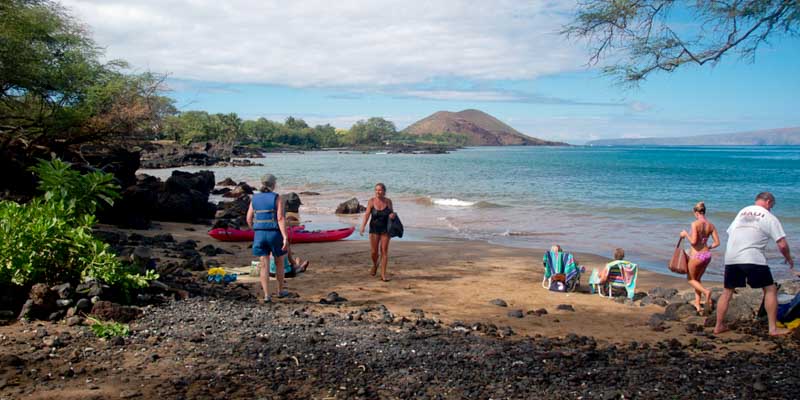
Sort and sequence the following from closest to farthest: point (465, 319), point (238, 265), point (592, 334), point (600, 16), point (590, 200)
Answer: point (592, 334)
point (465, 319)
point (600, 16)
point (238, 265)
point (590, 200)

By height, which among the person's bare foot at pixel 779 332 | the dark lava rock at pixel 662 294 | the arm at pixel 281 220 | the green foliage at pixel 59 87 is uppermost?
the green foliage at pixel 59 87

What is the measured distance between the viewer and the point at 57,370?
4758 mm

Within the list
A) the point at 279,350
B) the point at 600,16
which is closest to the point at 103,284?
the point at 279,350

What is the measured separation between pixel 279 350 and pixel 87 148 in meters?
17.9

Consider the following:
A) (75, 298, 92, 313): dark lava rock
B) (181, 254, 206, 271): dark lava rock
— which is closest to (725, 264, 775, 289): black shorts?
(75, 298, 92, 313): dark lava rock

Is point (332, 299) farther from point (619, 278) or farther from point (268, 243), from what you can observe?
point (619, 278)

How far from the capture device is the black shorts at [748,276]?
652cm

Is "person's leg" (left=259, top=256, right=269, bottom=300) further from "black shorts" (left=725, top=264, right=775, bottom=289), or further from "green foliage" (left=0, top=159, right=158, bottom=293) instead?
"black shorts" (left=725, top=264, right=775, bottom=289)

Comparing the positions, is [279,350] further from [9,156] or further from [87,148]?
[87,148]

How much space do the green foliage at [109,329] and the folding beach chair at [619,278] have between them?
6592mm

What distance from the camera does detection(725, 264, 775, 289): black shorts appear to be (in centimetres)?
652

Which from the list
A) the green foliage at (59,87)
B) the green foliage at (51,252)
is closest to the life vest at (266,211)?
the green foliage at (51,252)

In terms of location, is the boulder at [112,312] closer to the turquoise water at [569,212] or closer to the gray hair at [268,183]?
the gray hair at [268,183]

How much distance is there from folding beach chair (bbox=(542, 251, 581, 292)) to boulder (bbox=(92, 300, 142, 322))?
238 inches
